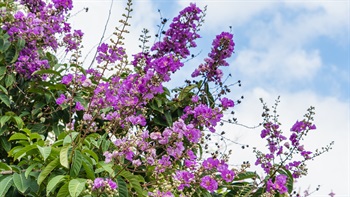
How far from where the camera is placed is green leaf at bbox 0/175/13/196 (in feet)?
6.82

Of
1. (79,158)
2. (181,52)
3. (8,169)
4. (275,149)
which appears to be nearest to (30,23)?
(181,52)

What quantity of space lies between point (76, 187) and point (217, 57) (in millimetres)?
1438

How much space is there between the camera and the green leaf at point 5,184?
6.82 ft

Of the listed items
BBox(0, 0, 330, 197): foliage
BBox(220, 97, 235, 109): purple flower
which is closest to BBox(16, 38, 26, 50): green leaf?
BBox(0, 0, 330, 197): foliage

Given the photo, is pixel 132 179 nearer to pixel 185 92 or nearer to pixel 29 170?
Result: pixel 29 170

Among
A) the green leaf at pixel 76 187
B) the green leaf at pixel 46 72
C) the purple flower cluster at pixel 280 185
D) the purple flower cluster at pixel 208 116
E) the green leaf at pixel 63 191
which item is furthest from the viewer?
the green leaf at pixel 46 72

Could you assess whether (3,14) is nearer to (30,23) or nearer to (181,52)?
(30,23)

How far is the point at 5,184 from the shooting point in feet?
6.90

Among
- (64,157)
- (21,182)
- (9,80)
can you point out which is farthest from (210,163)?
(9,80)

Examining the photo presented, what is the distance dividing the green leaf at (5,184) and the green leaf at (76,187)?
13.2 inches

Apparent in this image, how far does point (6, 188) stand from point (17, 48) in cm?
122

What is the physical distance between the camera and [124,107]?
7.41 feet

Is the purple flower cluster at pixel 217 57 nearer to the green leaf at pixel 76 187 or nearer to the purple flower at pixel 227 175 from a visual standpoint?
the purple flower at pixel 227 175

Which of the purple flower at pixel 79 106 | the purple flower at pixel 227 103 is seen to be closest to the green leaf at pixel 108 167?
the purple flower at pixel 79 106
